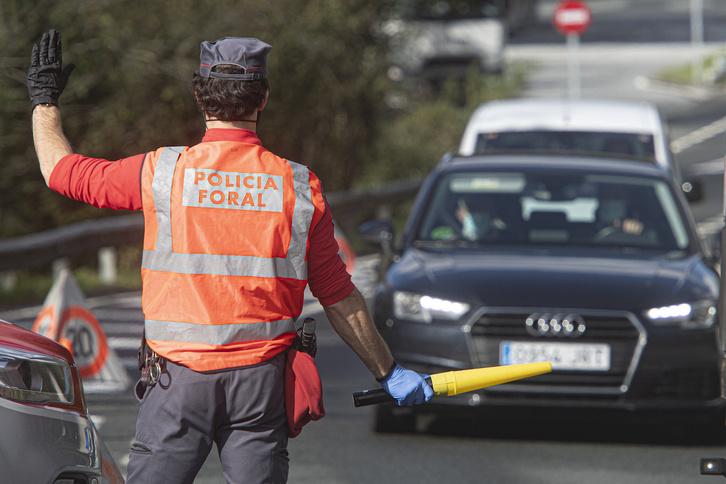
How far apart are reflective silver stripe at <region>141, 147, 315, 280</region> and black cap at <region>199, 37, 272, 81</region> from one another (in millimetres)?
262

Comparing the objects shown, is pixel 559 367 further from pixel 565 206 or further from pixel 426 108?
pixel 426 108

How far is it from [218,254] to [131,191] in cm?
30

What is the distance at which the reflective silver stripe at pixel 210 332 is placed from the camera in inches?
145

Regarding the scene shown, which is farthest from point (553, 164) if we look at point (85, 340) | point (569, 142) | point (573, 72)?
point (573, 72)

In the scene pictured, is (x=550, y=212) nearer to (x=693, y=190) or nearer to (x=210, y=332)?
(x=693, y=190)

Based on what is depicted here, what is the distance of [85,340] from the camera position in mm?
8477

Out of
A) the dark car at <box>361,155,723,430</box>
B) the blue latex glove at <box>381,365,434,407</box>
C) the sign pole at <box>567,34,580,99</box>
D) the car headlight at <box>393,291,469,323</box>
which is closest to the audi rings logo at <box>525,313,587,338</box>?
the dark car at <box>361,155,723,430</box>

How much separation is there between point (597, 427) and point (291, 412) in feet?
14.0

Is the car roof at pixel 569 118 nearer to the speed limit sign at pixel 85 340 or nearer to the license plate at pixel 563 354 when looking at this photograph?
the speed limit sign at pixel 85 340

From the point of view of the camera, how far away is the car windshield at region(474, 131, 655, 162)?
452 inches

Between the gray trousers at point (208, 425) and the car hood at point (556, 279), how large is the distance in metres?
3.42

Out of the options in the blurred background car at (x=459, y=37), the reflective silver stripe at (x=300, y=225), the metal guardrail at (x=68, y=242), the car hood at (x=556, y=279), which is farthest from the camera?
the blurred background car at (x=459, y=37)

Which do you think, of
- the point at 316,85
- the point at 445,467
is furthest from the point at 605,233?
the point at 316,85

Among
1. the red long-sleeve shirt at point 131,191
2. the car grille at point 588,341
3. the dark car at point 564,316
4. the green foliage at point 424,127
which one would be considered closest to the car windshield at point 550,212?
the dark car at point 564,316
